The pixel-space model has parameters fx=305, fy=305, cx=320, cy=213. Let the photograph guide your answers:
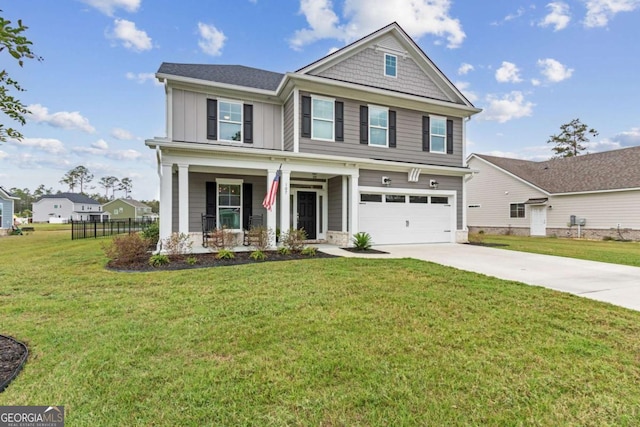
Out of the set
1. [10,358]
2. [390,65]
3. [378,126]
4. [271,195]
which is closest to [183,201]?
[271,195]

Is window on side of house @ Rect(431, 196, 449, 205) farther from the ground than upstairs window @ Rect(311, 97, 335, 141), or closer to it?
closer to it

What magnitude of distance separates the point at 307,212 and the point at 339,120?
3803mm

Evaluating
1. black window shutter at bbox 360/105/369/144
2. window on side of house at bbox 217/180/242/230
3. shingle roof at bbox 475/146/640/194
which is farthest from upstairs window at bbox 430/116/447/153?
shingle roof at bbox 475/146/640/194

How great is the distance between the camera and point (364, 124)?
11.7 m

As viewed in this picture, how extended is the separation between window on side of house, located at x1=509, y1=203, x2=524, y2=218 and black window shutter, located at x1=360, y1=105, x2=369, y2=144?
15366 mm

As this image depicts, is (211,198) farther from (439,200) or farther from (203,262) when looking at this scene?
(439,200)

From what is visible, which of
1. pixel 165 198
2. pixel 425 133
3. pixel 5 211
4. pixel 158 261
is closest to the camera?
pixel 158 261

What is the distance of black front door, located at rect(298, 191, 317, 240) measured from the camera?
1230 cm

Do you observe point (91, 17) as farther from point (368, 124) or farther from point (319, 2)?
point (368, 124)

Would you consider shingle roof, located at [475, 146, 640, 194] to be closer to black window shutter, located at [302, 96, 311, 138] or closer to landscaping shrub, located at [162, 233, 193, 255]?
black window shutter, located at [302, 96, 311, 138]

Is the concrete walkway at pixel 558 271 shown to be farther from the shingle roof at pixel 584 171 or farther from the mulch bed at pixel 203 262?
the shingle roof at pixel 584 171

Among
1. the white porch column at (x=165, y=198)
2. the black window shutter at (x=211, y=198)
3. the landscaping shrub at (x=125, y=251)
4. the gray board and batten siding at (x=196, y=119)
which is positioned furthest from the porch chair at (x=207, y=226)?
the gray board and batten siding at (x=196, y=119)

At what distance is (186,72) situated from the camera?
433 inches

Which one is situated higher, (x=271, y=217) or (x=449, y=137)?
(x=449, y=137)
